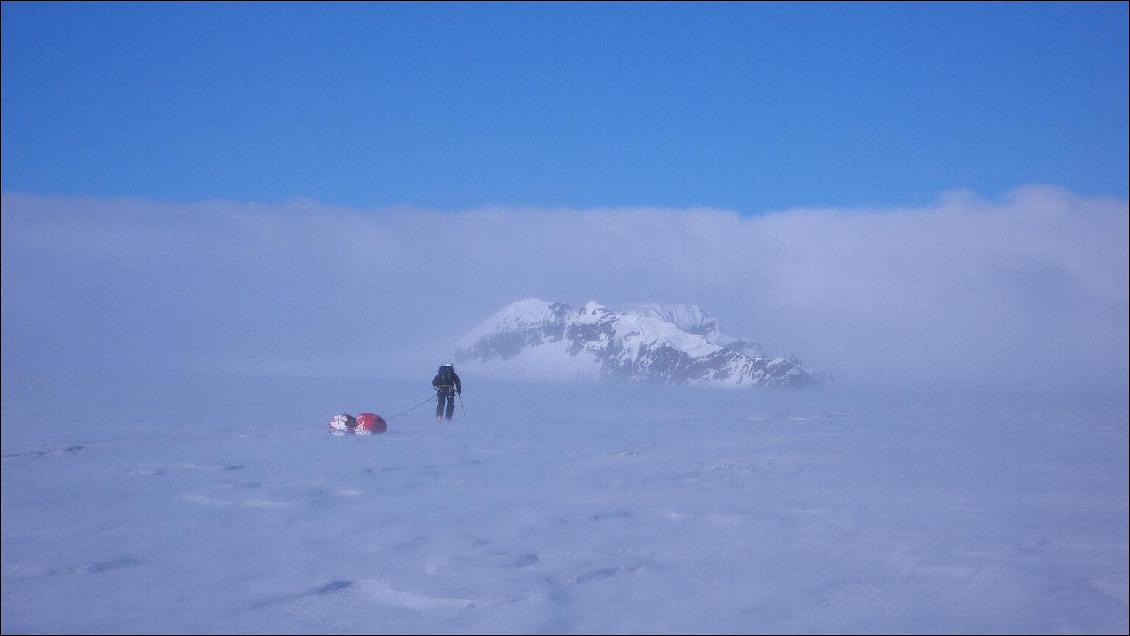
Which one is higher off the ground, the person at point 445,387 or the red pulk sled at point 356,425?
the person at point 445,387

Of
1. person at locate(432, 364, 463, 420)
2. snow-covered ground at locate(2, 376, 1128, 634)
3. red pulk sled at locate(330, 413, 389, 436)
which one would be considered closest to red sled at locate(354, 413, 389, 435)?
red pulk sled at locate(330, 413, 389, 436)

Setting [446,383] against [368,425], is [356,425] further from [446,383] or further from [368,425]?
[446,383]

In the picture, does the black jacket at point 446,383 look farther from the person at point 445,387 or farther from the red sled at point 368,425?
the red sled at point 368,425

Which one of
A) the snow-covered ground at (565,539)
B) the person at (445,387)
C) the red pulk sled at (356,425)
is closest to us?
the snow-covered ground at (565,539)

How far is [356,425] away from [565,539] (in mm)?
11284

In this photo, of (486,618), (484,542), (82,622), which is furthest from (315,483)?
(486,618)

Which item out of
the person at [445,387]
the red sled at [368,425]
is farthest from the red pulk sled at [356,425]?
the person at [445,387]

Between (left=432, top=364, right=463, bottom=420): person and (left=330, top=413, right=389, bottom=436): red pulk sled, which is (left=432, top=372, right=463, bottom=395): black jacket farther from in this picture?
(left=330, top=413, right=389, bottom=436): red pulk sled

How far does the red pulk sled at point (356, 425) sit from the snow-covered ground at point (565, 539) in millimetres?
2527

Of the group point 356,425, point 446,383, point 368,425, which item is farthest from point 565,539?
point 446,383

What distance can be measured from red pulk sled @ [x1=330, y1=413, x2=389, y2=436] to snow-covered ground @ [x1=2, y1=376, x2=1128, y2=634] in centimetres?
253

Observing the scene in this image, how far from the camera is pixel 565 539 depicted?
7.34 m

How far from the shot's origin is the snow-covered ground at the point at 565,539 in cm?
538

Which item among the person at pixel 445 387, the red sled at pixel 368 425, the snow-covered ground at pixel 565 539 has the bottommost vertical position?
the snow-covered ground at pixel 565 539
